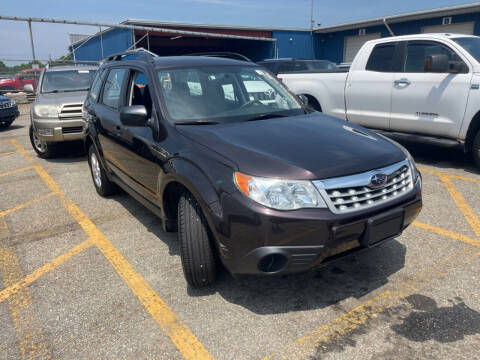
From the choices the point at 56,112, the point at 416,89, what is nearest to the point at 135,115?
the point at 416,89

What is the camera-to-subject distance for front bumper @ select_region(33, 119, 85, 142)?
7.29m

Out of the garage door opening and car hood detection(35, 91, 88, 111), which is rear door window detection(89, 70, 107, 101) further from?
the garage door opening

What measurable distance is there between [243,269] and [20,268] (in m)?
2.25

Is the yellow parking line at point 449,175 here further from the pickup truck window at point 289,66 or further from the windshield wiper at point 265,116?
the pickup truck window at point 289,66

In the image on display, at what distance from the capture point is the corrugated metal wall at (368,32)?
18473mm

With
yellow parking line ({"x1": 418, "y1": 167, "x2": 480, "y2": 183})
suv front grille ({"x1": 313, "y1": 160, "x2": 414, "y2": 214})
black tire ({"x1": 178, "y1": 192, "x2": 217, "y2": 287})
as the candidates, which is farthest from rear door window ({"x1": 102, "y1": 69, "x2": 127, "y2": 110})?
yellow parking line ({"x1": 418, "y1": 167, "x2": 480, "y2": 183})

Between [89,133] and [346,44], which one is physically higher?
[346,44]

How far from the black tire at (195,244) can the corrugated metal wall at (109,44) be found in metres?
21.1

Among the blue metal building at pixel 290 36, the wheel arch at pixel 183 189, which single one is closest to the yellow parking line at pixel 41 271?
the wheel arch at pixel 183 189

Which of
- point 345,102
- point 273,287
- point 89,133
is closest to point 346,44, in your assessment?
point 345,102

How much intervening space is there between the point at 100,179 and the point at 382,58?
4.89 meters

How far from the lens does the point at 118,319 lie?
2746 millimetres

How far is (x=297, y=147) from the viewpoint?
2.76 m

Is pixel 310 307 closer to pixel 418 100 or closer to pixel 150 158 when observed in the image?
pixel 150 158
